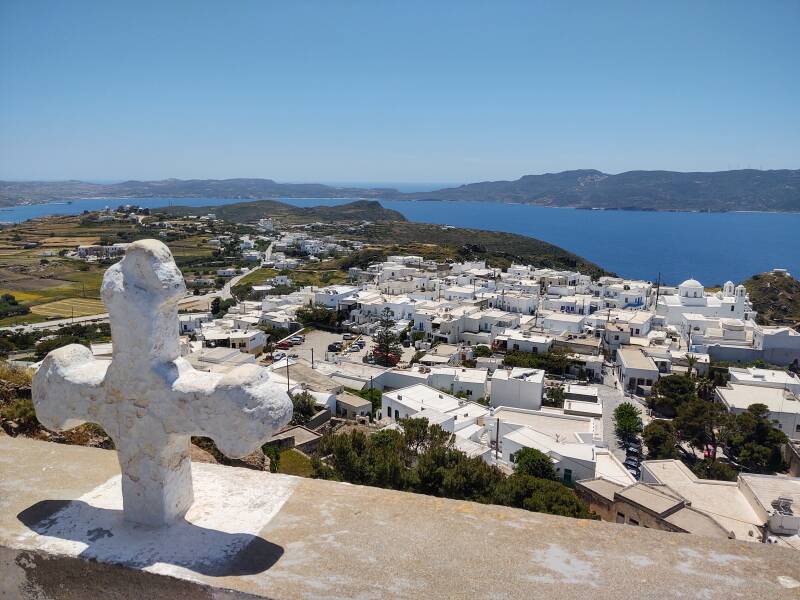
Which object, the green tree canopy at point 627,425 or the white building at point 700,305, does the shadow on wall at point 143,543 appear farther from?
the white building at point 700,305

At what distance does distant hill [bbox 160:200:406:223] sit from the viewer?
516 feet

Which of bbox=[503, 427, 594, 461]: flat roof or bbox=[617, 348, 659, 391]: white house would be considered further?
bbox=[617, 348, 659, 391]: white house

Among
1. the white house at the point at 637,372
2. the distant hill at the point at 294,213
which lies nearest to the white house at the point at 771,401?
the white house at the point at 637,372

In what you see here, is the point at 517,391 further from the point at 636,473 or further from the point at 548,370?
the point at 548,370

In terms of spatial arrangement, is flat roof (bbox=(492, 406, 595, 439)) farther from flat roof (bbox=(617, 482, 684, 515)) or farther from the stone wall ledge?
the stone wall ledge

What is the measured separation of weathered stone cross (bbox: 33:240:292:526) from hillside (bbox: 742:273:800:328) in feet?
199

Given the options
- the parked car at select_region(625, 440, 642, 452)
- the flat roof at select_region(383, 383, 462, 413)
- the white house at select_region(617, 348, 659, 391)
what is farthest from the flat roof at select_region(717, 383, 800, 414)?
the flat roof at select_region(383, 383, 462, 413)

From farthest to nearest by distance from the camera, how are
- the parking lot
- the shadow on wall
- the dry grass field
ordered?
the dry grass field < the parking lot < the shadow on wall

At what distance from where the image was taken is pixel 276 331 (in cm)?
4400

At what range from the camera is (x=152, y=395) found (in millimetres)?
3420

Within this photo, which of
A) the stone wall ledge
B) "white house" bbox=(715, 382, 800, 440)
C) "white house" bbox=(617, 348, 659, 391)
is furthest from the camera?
"white house" bbox=(617, 348, 659, 391)

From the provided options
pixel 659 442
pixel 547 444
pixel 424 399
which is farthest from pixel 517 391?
pixel 547 444

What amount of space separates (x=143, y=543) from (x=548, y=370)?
110ft

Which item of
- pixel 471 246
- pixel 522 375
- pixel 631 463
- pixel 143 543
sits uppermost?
pixel 143 543
